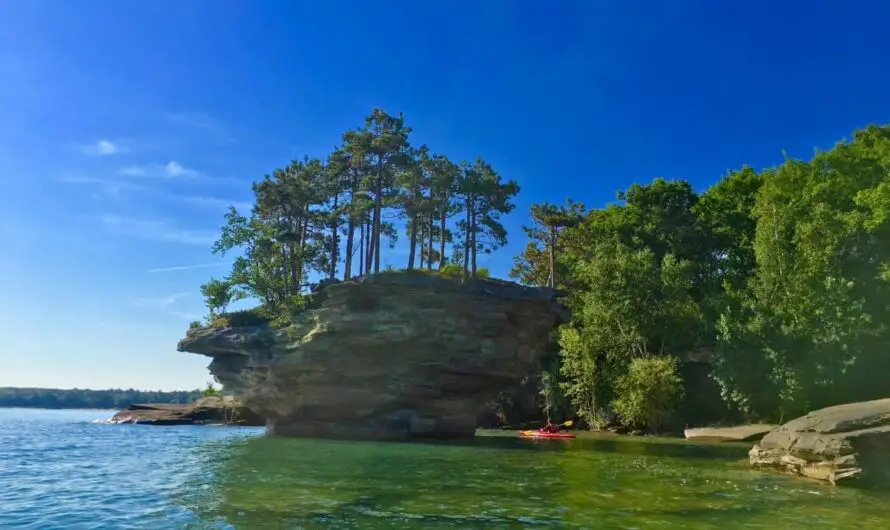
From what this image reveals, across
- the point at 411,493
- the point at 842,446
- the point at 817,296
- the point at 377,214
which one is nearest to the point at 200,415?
the point at 377,214

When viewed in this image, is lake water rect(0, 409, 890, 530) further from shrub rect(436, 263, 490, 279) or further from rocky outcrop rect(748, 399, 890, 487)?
shrub rect(436, 263, 490, 279)

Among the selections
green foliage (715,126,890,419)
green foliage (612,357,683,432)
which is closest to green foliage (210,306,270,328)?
green foliage (612,357,683,432)

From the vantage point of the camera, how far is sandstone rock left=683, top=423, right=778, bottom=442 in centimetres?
2994

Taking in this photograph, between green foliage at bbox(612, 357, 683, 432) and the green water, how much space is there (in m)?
13.7

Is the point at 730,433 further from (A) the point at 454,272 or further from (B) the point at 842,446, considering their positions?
(A) the point at 454,272

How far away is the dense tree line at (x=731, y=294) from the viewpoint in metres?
29.6

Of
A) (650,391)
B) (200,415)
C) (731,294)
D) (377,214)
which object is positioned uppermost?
(377,214)

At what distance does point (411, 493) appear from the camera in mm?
13930

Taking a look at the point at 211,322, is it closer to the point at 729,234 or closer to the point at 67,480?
the point at 67,480

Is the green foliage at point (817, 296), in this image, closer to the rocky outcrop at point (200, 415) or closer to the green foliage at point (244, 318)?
the green foliage at point (244, 318)

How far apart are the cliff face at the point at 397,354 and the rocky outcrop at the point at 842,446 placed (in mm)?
19239

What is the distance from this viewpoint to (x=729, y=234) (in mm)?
45125

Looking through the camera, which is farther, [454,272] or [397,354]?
[454,272]

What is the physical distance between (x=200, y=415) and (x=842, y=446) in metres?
60.4
